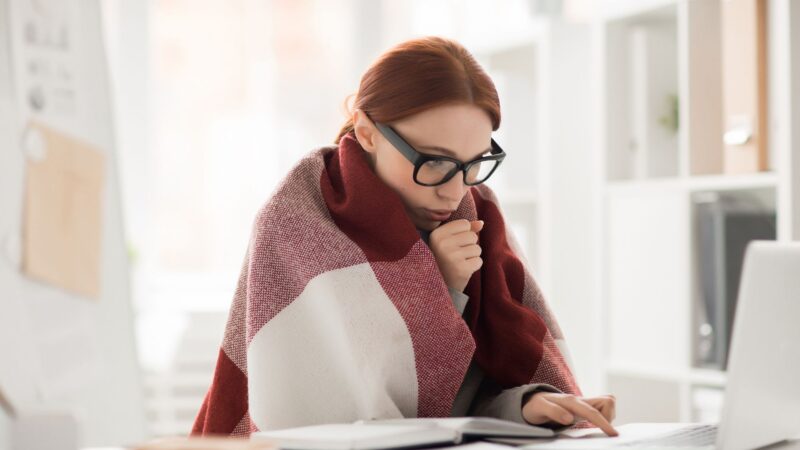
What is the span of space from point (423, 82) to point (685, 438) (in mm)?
559

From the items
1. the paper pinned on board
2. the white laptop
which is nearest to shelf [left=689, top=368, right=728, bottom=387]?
the white laptop

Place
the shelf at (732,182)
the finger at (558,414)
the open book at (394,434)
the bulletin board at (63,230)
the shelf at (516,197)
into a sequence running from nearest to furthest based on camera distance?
the open book at (394,434) < the finger at (558,414) < the bulletin board at (63,230) < the shelf at (732,182) < the shelf at (516,197)

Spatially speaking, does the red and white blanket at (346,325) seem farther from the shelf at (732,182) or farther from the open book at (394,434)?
the shelf at (732,182)

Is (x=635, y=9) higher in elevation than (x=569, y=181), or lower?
higher

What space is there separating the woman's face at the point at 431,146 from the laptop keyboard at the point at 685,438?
0.41 m

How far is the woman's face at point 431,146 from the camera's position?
1.25 meters

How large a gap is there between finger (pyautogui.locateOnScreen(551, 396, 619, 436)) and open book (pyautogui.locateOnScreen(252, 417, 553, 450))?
0.21 feet

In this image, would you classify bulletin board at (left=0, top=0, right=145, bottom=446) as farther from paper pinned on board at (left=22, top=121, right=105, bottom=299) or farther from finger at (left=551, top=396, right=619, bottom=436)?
finger at (left=551, top=396, right=619, bottom=436)

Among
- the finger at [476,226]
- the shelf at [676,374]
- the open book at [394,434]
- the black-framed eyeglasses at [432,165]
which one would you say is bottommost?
the shelf at [676,374]

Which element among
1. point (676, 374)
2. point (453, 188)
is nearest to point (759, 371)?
point (453, 188)

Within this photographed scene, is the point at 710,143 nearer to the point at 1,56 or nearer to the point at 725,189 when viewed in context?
the point at 725,189

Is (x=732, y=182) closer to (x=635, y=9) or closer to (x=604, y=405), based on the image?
(x=635, y=9)

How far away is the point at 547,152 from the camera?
9.11 feet

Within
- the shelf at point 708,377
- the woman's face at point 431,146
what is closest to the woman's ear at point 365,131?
the woman's face at point 431,146
